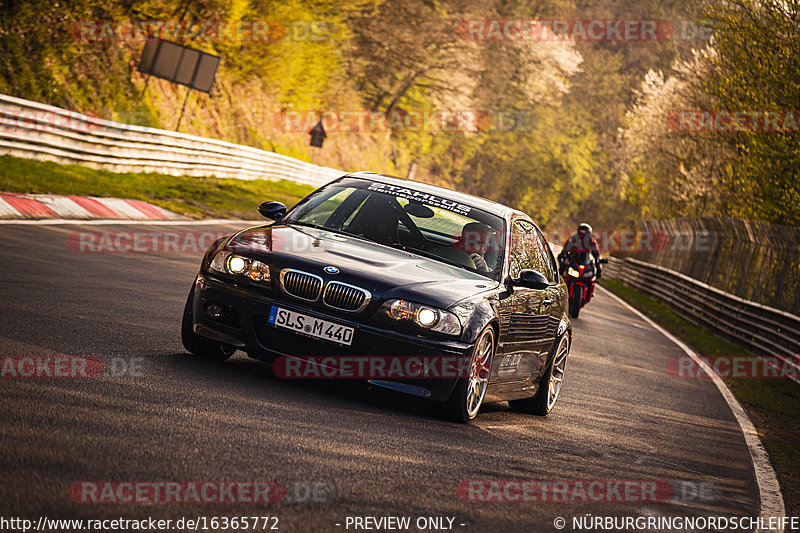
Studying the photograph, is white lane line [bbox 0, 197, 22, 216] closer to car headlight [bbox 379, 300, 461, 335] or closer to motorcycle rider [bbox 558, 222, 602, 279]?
car headlight [bbox 379, 300, 461, 335]

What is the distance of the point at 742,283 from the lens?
73.8 feet

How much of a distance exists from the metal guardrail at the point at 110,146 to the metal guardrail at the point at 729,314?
12.8 meters

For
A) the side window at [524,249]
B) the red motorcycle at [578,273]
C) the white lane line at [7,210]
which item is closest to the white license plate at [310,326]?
the side window at [524,249]

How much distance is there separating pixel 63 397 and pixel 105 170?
17867mm

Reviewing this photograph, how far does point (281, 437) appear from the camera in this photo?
5.68 metres

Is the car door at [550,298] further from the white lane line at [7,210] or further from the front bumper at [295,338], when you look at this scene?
the white lane line at [7,210]

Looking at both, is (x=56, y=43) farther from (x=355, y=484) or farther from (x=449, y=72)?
(x=449, y=72)
